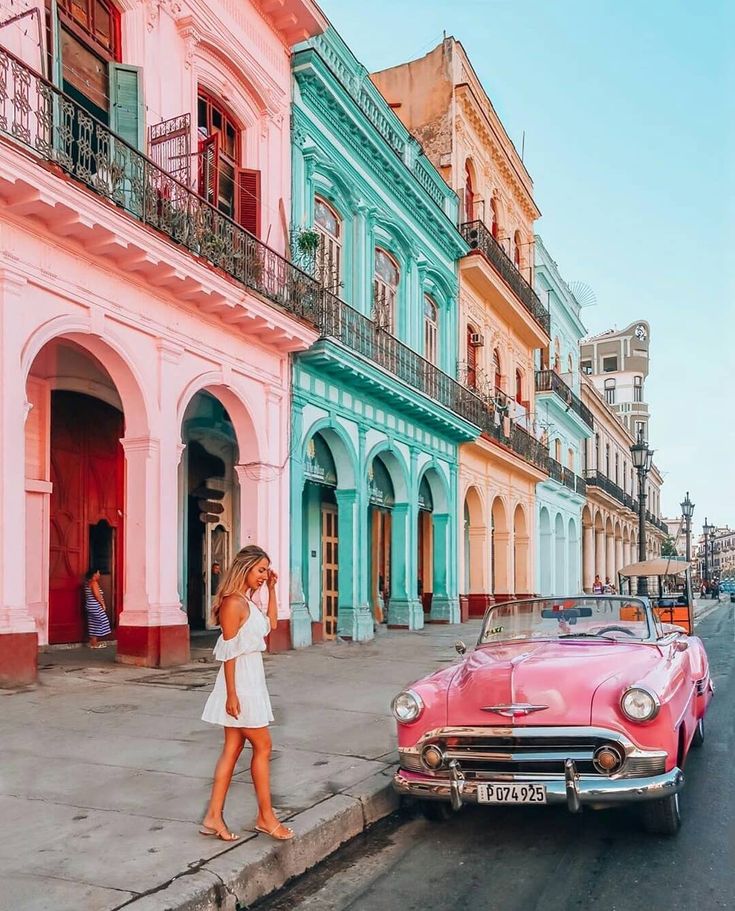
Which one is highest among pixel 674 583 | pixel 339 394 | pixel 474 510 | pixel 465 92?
pixel 465 92

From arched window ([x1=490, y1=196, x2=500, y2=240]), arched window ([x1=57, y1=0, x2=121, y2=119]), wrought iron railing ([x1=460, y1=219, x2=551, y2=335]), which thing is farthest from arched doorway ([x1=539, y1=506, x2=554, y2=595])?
arched window ([x1=57, y1=0, x2=121, y2=119])

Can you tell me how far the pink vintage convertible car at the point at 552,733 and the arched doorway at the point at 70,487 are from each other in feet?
25.9

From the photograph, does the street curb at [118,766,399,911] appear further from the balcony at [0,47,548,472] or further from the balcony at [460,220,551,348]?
the balcony at [460,220,551,348]

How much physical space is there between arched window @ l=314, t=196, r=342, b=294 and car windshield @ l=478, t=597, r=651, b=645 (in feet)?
29.7

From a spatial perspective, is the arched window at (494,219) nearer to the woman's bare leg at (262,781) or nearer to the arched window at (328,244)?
the arched window at (328,244)

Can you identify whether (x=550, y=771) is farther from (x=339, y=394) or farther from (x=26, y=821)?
(x=339, y=394)

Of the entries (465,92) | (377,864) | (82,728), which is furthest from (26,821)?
(465,92)

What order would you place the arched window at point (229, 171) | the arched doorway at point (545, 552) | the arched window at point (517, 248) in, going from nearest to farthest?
the arched window at point (229, 171) < the arched window at point (517, 248) < the arched doorway at point (545, 552)

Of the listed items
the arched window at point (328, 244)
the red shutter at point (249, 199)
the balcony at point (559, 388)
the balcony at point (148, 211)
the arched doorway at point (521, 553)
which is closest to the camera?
the balcony at point (148, 211)

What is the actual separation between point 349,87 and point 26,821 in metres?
14.3

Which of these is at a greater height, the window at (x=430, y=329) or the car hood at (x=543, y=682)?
the window at (x=430, y=329)

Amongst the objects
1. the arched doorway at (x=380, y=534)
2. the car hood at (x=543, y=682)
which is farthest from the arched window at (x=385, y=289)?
the car hood at (x=543, y=682)

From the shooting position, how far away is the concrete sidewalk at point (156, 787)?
156 inches

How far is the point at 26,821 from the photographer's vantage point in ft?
15.6
